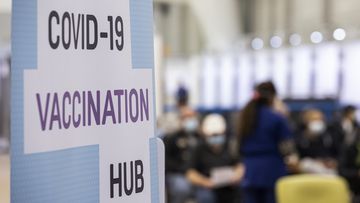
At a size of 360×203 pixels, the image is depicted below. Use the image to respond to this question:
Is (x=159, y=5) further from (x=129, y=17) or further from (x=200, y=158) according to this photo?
(x=129, y=17)

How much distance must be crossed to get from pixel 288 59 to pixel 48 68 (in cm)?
1066

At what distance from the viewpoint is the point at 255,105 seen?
5.12m

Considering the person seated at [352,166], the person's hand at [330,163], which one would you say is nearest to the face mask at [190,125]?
the person's hand at [330,163]

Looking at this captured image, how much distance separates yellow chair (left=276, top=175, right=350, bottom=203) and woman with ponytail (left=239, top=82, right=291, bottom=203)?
3.27 feet

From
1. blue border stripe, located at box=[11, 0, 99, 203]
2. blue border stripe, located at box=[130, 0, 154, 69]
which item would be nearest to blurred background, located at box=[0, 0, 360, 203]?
blue border stripe, located at box=[130, 0, 154, 69]

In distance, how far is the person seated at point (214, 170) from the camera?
6590 millimetres

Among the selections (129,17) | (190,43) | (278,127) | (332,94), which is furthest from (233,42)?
(129,17)

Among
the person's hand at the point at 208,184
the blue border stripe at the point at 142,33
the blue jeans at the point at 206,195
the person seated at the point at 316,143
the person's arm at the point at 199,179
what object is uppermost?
the blue border stripe at the point at 142,33

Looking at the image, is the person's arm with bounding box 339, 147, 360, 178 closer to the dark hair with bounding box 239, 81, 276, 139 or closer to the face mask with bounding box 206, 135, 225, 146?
the face mask with bounding box 206, 135, 225, 146

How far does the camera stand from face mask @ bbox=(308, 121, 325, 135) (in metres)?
8.61

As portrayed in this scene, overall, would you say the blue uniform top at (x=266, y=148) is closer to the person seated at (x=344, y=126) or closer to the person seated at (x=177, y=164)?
the person seated at (x=177, y=164)

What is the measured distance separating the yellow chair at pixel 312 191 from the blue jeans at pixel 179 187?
10.4 ft

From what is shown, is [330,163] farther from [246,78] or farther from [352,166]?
[246,78]

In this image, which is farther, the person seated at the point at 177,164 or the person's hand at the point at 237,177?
the person seated at the point at 177,164
